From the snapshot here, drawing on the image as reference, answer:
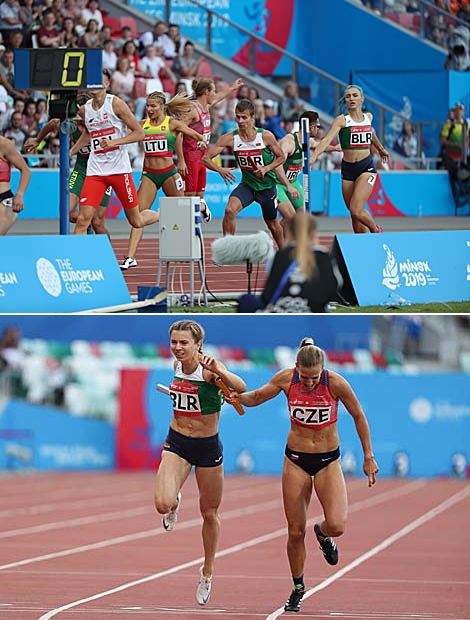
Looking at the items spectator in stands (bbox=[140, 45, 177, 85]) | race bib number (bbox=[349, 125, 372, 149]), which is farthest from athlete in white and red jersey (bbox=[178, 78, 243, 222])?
spectator in stands (bbox=[140, 45, 177, 85])

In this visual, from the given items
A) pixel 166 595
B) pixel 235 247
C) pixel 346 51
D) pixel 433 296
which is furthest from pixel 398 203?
pixel 166 595

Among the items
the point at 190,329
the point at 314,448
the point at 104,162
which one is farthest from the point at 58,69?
the point at 314,448

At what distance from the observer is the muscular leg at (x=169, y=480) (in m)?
9.03

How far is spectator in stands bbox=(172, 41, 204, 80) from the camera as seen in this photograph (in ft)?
86.3

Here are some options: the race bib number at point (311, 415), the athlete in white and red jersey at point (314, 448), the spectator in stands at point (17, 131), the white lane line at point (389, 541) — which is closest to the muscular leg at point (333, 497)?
the athlete in white and red jersey at point (314, 448)

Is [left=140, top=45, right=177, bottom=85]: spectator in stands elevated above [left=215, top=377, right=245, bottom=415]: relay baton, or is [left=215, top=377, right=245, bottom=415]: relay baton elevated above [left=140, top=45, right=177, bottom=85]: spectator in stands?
[left=140, top=45, right=177, bottom=85]: spectator in stands

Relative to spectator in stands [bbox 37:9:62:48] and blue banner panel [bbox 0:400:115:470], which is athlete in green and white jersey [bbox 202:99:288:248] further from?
blue banner panel [bbox 0:400:115:470]

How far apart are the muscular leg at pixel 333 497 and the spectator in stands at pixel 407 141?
18811 mm

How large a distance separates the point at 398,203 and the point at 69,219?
11353mm

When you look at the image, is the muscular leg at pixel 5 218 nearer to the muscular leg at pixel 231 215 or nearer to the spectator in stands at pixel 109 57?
the muscular leg at pixel 231 215

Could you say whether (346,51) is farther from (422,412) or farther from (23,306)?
(23,306)

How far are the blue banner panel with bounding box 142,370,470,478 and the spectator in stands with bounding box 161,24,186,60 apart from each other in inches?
239

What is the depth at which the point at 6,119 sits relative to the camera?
74.4 feet

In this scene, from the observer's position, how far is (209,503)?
30.7 feet
